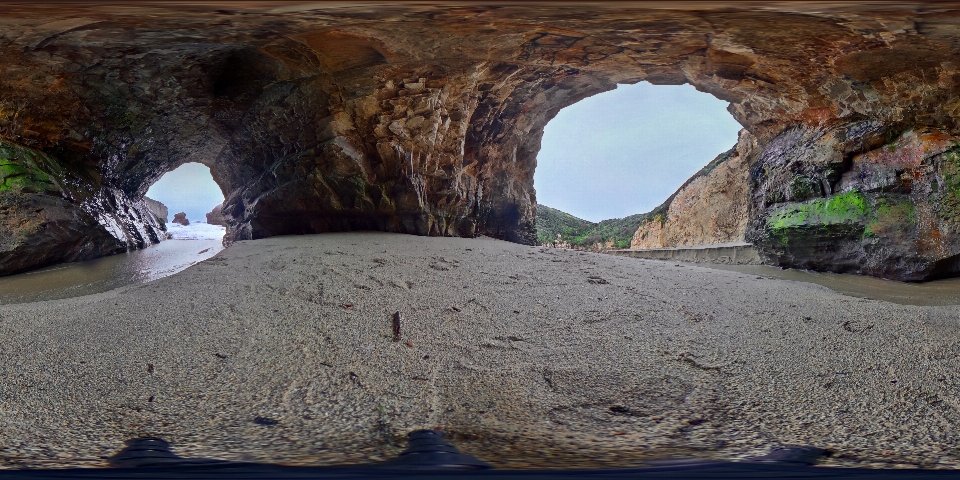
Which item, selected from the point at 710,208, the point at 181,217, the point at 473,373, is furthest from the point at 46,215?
the point at 710,208

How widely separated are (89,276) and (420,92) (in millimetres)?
2927

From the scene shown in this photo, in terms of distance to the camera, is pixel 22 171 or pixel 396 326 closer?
pixel 396 326

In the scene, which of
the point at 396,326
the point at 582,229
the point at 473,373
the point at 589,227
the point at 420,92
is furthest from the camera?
the point at 589,227

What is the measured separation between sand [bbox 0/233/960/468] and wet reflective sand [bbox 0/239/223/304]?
492 millimetres

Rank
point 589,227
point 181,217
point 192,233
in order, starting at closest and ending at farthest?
point 192,233 < point 181,217 < point 589,227

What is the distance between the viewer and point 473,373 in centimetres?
150

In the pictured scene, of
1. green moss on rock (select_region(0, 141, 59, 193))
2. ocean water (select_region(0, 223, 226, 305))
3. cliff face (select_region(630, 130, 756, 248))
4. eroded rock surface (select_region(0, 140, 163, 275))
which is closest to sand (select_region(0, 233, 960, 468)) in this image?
ocean water (select_region(0, 223, 226, 305))

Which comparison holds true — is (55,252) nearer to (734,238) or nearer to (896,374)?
(896,374)

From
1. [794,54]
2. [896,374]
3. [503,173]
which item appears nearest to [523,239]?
[503,173]

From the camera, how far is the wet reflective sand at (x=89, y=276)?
2.62 meters

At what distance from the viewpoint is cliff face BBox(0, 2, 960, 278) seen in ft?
6.14

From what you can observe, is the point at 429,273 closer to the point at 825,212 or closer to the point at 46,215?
the point at 46,215

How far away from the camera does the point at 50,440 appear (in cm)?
100

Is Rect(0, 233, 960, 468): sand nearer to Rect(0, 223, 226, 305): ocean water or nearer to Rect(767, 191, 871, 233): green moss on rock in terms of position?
Rect(0, 223, 226, 305): ocean water
